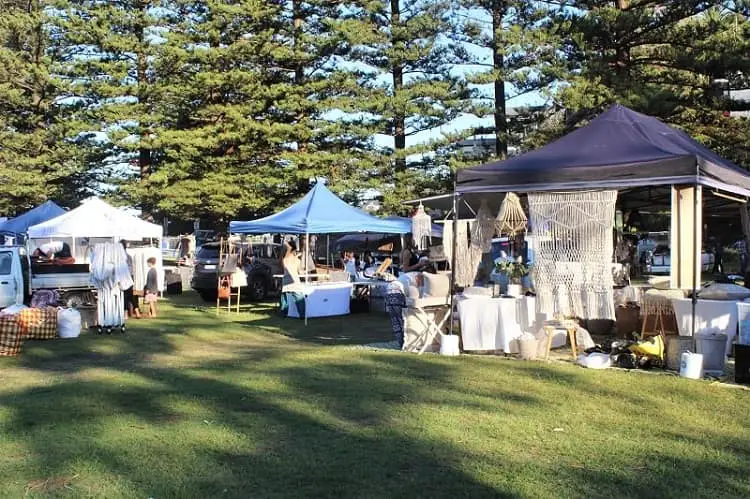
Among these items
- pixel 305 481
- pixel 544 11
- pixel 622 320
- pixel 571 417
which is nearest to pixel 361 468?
pixel 305 481

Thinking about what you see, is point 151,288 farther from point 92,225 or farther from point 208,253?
point 208,253

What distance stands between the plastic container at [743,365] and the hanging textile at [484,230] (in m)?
Result: 3.90

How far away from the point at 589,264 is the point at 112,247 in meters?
7.44

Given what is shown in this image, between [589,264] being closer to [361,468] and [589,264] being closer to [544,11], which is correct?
[361,468]

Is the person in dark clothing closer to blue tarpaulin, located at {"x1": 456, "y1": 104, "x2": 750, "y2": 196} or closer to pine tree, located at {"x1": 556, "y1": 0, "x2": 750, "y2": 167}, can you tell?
pine tree, located at {"x1": 556, "y1": 0, "x2": 750, "y2": 167}

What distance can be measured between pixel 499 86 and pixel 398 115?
369 cm

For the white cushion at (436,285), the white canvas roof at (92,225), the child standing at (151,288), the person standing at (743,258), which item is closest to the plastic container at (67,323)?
the child standing at (151,288)

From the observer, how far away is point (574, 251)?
8336 millimetres

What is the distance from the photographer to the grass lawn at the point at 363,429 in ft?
14.8

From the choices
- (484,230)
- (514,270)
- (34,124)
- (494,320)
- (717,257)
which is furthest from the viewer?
(34,124)

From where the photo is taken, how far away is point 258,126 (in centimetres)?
2770

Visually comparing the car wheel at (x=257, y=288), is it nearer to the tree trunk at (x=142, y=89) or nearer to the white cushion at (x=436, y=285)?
the white cushion at (x=436, y=285)

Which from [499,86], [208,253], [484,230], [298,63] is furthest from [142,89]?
[484,230]

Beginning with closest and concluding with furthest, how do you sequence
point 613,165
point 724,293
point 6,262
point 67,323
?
point 613,165, point 724,293, point 67,323, point 6,262
